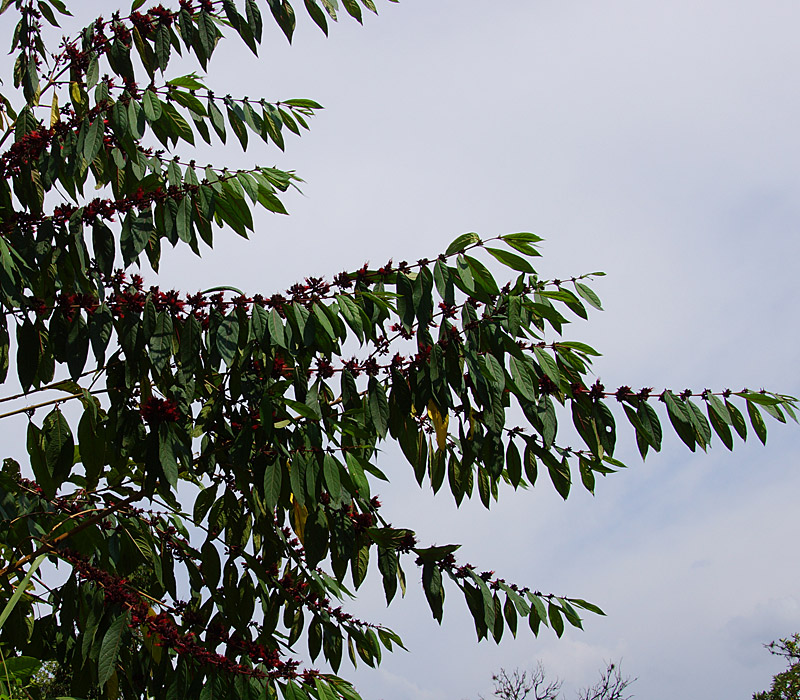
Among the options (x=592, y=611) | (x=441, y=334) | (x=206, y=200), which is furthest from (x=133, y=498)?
(x=592, y=611)

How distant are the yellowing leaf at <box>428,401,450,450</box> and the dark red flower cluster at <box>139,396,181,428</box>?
27.1 inches

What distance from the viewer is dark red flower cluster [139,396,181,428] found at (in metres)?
2.02

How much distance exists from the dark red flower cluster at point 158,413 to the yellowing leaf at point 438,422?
27.1 inches

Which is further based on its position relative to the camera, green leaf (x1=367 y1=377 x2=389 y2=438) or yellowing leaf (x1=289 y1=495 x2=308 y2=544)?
yellowing leaf (x1=289 y1=495 x2=308 y2=544)

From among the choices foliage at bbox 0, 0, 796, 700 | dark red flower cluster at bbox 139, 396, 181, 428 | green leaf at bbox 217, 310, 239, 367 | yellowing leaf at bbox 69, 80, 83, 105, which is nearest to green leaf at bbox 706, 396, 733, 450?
foliage at bbox 0, 0, 796, 700

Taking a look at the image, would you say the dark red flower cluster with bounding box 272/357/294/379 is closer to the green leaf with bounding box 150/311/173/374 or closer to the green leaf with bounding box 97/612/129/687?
the green leaf with bounding box 150/311/173/374

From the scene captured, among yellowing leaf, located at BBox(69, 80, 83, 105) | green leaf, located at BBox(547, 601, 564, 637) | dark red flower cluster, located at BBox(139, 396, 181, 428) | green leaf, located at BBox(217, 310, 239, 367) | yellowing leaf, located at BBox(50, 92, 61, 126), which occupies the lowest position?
green leaf, located at BBox(547, 601, 564, 637)

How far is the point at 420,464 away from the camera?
235 centimetres

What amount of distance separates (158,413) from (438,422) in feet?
2.50

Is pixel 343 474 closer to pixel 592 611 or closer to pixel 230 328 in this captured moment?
pixel 230 328

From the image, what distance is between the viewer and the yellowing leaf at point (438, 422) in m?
2.23

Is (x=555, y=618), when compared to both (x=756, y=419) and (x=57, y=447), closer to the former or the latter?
(x=756, y=419)

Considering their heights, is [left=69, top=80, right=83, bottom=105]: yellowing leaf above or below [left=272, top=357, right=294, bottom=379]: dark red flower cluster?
above

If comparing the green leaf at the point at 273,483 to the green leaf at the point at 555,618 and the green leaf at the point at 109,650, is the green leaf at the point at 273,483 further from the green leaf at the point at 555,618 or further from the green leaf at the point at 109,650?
the green leaf at the point at 555,618
